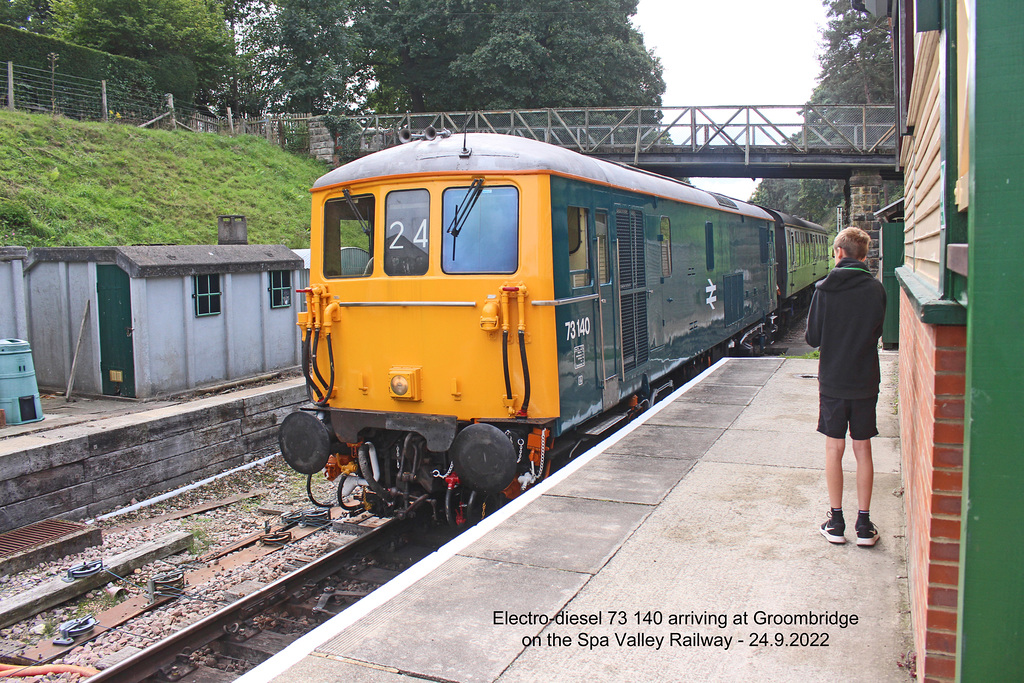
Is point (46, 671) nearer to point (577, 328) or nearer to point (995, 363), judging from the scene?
point (577, 328)

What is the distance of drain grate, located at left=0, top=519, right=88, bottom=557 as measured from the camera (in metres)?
6.73

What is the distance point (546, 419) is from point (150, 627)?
3201mm

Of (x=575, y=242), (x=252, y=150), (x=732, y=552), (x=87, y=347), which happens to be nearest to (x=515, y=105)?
(x=252, y=150)

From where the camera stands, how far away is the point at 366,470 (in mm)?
6957

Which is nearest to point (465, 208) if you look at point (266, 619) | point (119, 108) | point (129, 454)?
point (266, 619)

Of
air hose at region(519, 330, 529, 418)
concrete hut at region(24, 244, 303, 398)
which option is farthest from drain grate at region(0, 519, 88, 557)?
air hose at region(519, 330, 529, 418)

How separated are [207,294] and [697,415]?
22.5ft

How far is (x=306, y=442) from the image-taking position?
6.86 meters

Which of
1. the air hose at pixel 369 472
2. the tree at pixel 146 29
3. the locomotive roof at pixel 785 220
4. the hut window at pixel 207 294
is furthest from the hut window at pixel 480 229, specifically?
the tree at pixel 146 29

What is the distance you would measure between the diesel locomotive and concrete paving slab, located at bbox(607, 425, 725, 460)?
341 mm

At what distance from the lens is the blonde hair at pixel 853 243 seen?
454 cm

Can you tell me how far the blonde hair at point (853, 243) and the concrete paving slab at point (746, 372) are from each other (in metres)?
5.97

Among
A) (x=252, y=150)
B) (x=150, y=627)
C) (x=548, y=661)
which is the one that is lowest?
(x=150, y=627)

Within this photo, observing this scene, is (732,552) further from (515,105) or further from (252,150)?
(515,105)
